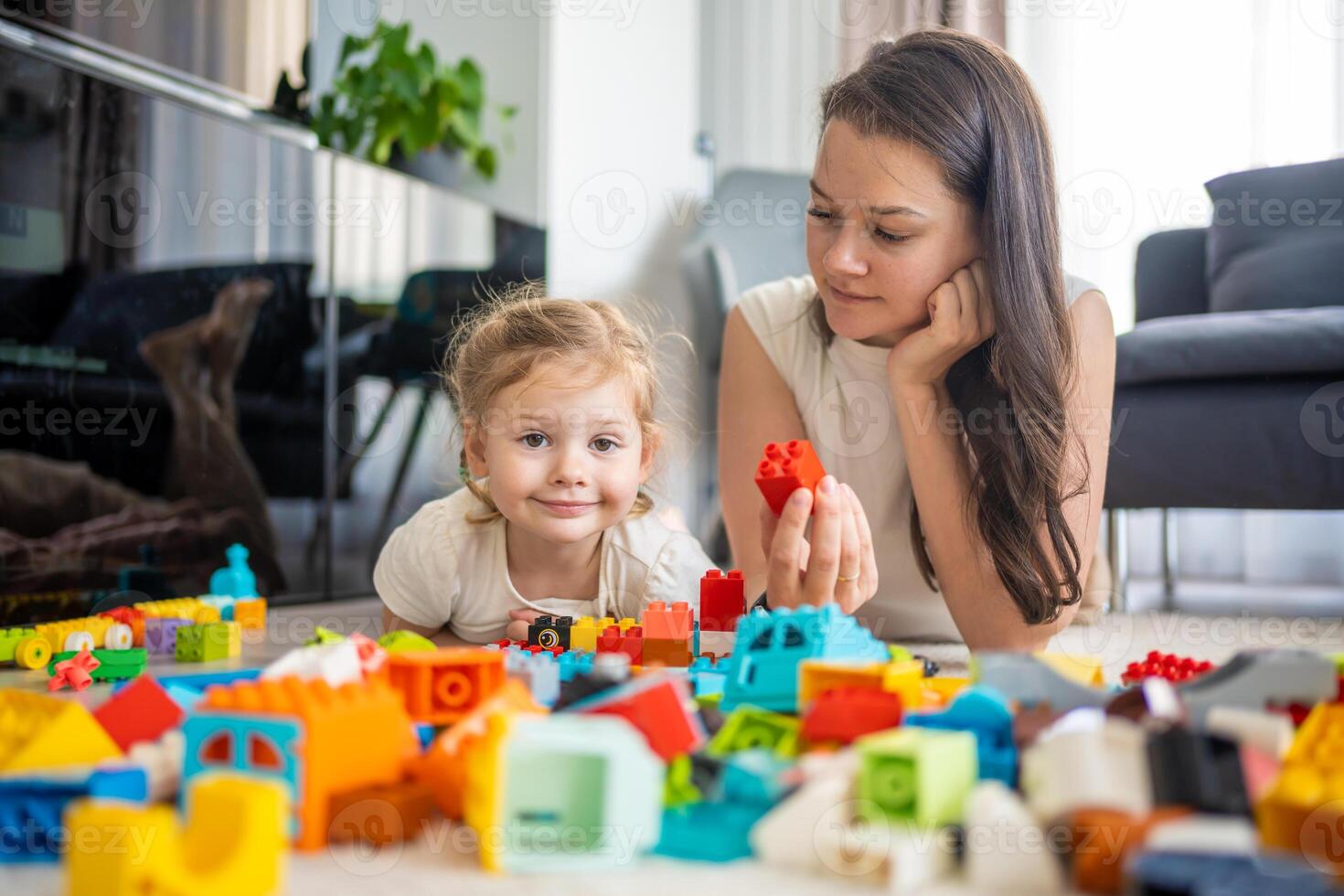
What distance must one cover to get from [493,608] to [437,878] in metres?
0.81

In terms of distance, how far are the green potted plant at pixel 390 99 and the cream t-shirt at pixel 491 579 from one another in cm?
120

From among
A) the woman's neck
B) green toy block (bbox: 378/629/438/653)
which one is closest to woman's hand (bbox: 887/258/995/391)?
the woman's neck

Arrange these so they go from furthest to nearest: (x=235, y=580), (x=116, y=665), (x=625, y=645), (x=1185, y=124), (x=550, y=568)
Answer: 1. (x=1185, y=124)
2. (x=235, y=580)
3. (x=550, y=568)
4. (x=116, y=665)
5. (x=625, y=645)

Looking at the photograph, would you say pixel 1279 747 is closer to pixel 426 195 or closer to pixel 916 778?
pixel 916 778

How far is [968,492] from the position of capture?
1.25 m

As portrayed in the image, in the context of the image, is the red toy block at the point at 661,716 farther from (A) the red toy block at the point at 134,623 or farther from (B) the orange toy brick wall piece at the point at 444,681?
(A) the red toy block at the point at 134,623

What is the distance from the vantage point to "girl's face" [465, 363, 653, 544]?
116cm

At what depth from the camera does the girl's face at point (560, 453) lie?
116 centimetres

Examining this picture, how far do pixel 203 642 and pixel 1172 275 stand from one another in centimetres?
203

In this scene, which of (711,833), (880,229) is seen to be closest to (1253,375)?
(880,229)

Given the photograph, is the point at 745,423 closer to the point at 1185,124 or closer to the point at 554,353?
the point at 554,353

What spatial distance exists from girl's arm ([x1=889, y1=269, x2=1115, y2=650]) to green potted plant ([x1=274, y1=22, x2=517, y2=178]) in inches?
54.5

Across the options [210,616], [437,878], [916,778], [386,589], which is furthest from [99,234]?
[916,778]

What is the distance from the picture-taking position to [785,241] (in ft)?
9.86
